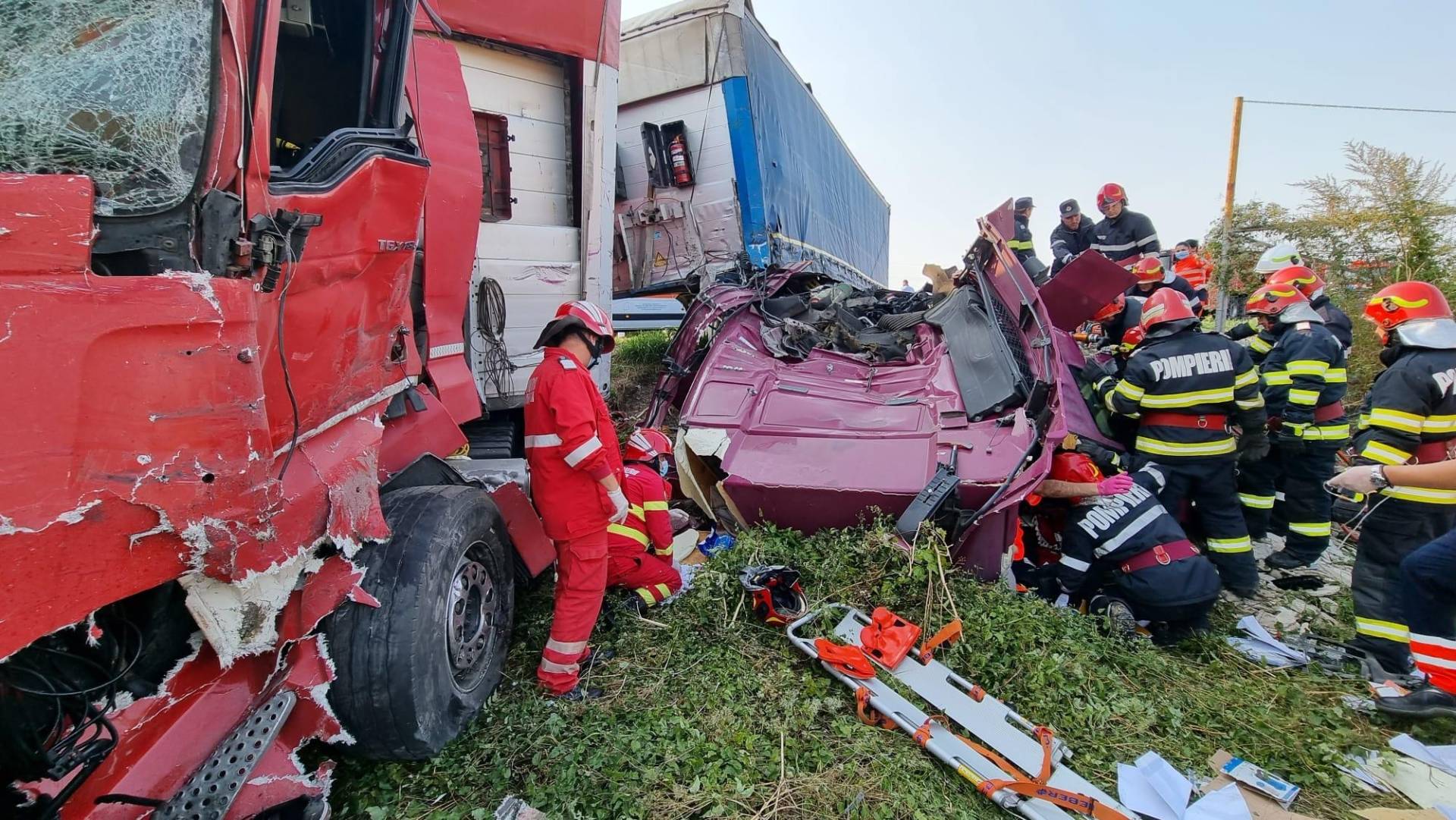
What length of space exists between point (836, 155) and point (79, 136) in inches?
480

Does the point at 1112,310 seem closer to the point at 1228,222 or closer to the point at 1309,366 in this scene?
the point at 1309,366

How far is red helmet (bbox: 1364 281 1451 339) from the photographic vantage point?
127 inches

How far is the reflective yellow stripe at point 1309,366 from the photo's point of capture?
418cm

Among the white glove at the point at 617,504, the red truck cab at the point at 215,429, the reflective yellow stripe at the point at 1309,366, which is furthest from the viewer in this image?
the reflective yellow stripe at the point at 1309,366

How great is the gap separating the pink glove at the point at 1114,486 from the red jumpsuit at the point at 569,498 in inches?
97.2

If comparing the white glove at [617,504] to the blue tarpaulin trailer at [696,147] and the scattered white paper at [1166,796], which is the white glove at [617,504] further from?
the blue tarpaulin trailer at [696,147]

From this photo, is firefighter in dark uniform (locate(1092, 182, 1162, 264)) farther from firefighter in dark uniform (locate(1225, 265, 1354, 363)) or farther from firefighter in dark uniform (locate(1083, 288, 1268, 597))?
firefighter in dark uniform (locate(1083, 288, 1268, 597))

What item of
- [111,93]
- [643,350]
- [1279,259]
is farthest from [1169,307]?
[643,350]

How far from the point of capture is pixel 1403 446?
3.16m

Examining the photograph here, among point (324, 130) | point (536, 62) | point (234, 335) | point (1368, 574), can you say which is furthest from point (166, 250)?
point (1368, 574)

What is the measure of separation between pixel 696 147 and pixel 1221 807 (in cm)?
688

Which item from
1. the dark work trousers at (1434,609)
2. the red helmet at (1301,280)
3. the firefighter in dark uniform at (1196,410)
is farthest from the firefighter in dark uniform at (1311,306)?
the dark work trousers at (1434,609)

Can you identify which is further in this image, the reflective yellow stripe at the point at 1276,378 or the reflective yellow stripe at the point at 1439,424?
the reflective yellow stripe at the point at 1276,378

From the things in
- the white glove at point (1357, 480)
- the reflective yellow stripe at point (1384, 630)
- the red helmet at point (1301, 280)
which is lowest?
the reflective yellow stripe at point (1384, 630)
